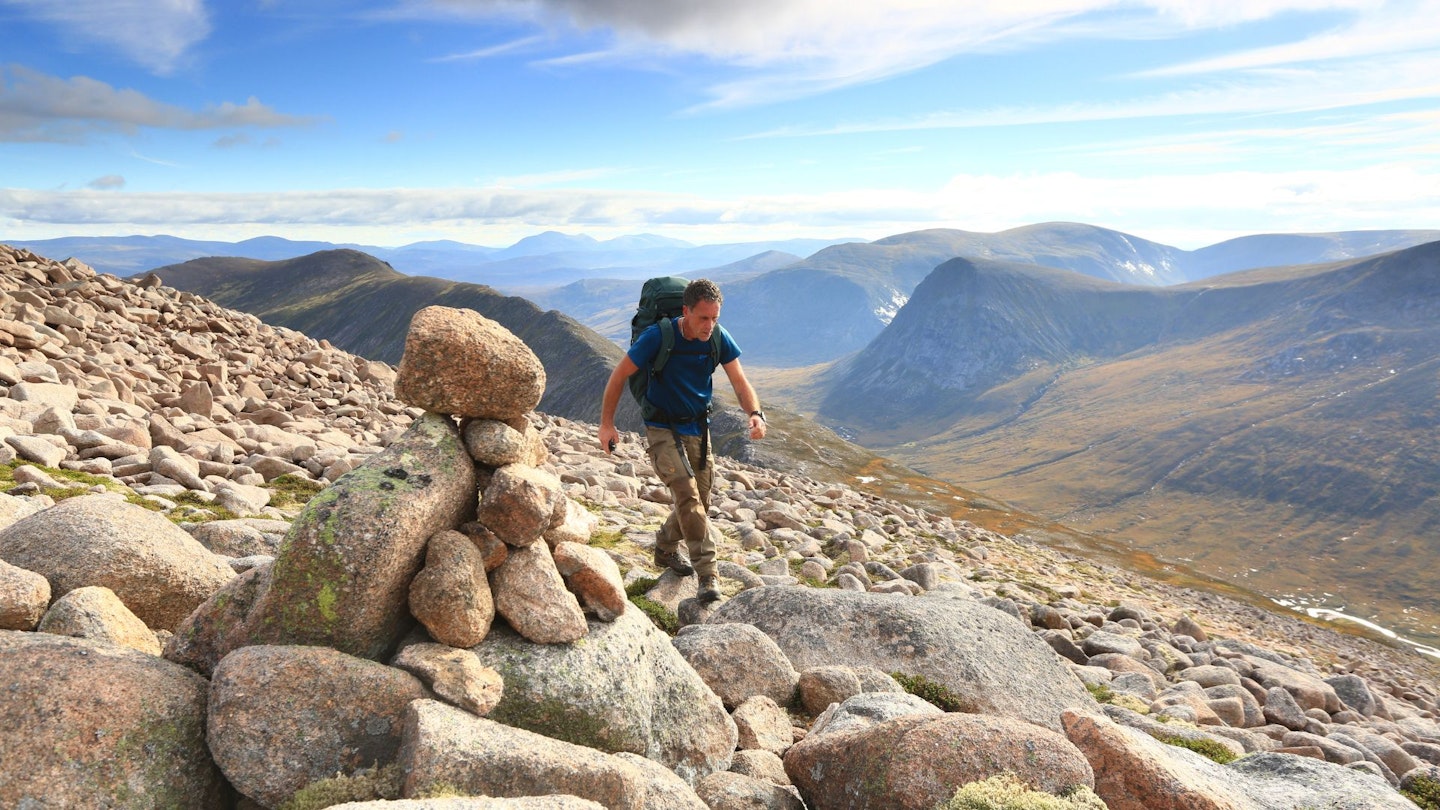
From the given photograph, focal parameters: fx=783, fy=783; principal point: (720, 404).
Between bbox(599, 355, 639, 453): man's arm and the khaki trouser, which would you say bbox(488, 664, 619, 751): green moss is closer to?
bbox(599, 355, 639, 453): man's arm

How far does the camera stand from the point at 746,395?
13945 millimetres

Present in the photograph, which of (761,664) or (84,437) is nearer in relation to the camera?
(761,664)

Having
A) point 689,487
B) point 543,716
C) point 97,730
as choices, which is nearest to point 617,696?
point 543,716

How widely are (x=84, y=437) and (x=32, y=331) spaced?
11.5m

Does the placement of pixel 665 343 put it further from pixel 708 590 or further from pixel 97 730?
pixel 97 730

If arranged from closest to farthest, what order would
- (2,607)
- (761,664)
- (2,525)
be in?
1. (2,607)
2. (2,525)
3. (761,664)

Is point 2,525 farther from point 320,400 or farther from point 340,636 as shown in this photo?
point 320,400

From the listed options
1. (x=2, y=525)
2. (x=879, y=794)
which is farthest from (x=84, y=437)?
(x=879, y=794)

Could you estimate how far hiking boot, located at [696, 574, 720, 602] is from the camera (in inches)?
565

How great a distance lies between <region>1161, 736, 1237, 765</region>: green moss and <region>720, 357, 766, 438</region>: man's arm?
770 cm

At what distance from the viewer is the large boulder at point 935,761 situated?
7059 millimetres

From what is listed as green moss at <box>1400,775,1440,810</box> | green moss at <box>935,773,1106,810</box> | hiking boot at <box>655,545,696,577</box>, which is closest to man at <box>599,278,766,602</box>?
hiking boot at <box>655,545,696,577</box>

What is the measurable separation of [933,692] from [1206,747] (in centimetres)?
404

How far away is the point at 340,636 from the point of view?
7242 millimetres
